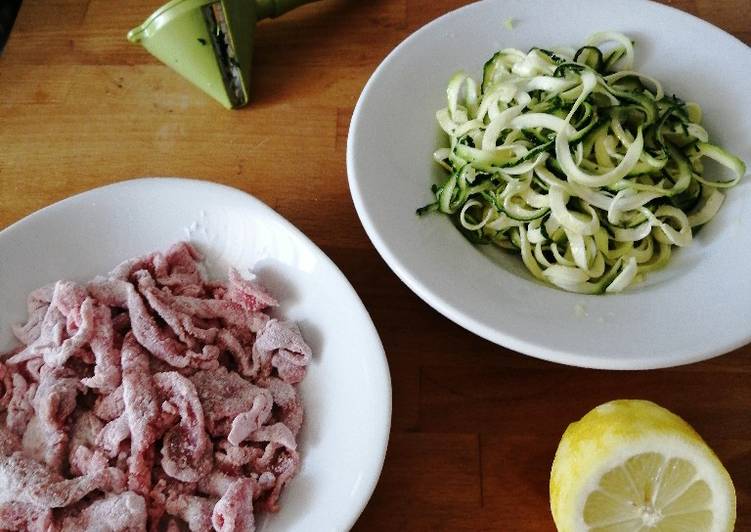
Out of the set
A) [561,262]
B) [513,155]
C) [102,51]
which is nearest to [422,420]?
[561,262]

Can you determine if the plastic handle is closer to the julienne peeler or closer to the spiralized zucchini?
the julienne peeler

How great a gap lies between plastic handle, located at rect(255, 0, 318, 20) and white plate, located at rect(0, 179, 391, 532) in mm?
591

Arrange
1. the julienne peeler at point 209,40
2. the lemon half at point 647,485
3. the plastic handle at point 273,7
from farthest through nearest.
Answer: the plastic handle at point 273,7 < the julienne peeler at point 209,40 < the lemon half at point 647,485

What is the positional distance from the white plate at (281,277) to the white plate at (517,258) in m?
0.14

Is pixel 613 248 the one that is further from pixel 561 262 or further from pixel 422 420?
pixel 422 420

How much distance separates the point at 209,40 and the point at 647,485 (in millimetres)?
1158

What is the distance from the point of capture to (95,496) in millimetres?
908

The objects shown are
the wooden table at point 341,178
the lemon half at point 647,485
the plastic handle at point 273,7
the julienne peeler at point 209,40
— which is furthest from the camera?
the plastic handle at point 273,7

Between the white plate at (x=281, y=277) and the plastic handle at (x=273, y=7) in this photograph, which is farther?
the plastic handle at (x=273, y=7)

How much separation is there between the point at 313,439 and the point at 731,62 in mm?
983

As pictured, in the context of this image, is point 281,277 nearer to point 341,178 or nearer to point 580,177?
point 341,178

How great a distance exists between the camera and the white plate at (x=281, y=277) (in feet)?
2.96

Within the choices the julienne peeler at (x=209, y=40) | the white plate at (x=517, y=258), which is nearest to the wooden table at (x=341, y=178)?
the julienne peeler at (x=209, y=40)

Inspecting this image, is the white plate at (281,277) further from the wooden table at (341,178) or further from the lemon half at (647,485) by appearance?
the lemon half at (647,485)
